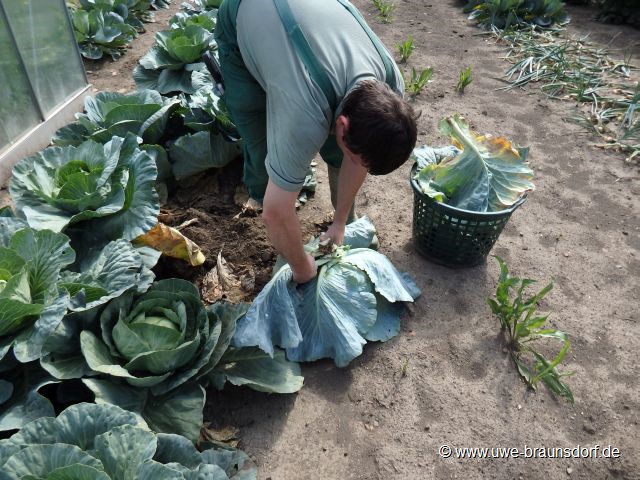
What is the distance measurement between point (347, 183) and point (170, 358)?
52.8 inches

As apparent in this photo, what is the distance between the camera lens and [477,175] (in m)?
2.99

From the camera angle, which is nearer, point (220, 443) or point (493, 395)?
point (220, 443)

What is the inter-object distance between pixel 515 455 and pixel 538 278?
4.42 feet

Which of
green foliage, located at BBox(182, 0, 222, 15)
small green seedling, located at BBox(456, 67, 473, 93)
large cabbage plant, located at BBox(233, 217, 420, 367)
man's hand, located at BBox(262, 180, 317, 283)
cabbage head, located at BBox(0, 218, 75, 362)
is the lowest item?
small green seedling, located at BBox(456, 67, 473, 93)

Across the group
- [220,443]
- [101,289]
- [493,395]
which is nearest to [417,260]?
[493,395]

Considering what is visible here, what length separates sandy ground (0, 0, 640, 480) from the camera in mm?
2322

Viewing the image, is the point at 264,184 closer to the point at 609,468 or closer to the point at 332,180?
the point at 332,180

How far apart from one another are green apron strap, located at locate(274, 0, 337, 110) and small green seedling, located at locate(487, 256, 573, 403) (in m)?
1.63

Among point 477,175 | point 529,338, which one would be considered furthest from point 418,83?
point 529,338

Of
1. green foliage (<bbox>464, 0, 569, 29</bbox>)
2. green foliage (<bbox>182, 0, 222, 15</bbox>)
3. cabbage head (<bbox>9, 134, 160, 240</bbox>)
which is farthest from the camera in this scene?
green foliage (<bbox>464, 0, 569, 29</bbox>)

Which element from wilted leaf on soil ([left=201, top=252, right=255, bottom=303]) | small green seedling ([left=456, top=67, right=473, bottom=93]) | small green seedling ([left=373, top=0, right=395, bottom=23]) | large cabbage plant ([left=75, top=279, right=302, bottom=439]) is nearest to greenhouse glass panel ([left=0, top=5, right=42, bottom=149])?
wilted leaf on soil ([left=201, top=252, right=255, bottom=303])

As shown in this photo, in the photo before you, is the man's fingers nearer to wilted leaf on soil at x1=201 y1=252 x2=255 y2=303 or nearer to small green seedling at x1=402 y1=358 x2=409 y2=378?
wilted leaf on soil at x1=201 y1=252 x2=255 y2=303

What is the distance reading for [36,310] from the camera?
2074 mm

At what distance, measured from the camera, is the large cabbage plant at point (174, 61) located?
4.64 metres
